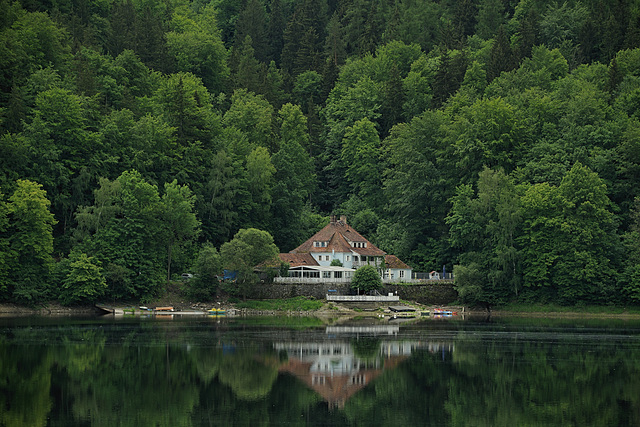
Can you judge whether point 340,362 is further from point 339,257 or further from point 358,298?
point 339,257

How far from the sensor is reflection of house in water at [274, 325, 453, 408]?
135 feet

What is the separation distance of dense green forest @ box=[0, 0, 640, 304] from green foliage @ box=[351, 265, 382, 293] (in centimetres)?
900

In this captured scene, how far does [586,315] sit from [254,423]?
61.7m

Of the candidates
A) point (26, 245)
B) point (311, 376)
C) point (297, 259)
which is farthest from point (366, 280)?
point (311, 376)

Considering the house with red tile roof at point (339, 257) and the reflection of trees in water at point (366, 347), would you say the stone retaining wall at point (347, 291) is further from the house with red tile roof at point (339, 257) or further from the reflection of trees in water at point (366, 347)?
the reflection of trees in water at point (366, 347)

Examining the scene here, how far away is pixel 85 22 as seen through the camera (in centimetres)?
13075

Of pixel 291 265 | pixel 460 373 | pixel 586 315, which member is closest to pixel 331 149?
pixel 291 265

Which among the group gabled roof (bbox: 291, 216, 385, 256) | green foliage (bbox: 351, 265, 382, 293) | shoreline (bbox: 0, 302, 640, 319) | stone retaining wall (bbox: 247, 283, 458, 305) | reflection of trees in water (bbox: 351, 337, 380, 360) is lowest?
reflection of trees in water (bbox: 351, 337, 380, 360)

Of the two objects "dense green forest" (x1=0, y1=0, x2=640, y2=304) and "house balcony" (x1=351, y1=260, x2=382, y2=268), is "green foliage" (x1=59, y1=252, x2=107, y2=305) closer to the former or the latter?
"dense green forest" (x1=0, y1=0, x2=640, y2=304)

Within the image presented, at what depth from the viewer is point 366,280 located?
8688cm

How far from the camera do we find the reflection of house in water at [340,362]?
135 feet

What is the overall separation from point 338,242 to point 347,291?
328 inches

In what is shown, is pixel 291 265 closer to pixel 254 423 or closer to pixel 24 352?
pixel 24 352

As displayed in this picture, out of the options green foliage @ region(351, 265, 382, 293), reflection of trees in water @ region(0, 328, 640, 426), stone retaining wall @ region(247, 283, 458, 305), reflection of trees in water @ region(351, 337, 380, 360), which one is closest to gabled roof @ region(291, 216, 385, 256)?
stone retaining wall @ region(247, 283, 458, 305)
